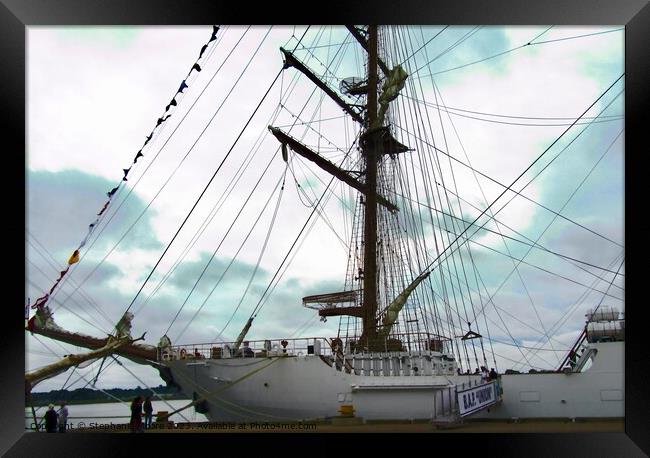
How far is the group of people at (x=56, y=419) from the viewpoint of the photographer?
32.1 feet

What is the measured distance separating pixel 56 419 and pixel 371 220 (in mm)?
9355

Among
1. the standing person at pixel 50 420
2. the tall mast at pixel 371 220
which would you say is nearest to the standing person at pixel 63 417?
the standing person at pixel 50 420

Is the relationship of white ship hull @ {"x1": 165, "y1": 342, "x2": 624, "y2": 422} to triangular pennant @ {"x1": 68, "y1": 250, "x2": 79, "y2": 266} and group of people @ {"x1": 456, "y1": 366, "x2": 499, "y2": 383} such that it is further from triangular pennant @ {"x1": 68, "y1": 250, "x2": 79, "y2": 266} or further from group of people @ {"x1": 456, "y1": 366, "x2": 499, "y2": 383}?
triangular pennant @ {"x1": 68, "y1": 250, "x2": 79, "y2": 266}

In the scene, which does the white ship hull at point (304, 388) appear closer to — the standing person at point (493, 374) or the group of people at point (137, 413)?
the standing person at point (493, 374)

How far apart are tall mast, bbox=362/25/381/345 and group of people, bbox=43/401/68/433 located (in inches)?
286

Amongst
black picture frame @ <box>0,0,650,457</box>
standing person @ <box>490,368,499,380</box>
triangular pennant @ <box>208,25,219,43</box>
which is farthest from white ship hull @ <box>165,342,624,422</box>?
triangular pennant @ <box>208,25,219,43</box>

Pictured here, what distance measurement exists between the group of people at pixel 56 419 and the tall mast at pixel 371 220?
7271 millimetres

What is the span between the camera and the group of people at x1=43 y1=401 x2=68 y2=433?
385 inches
